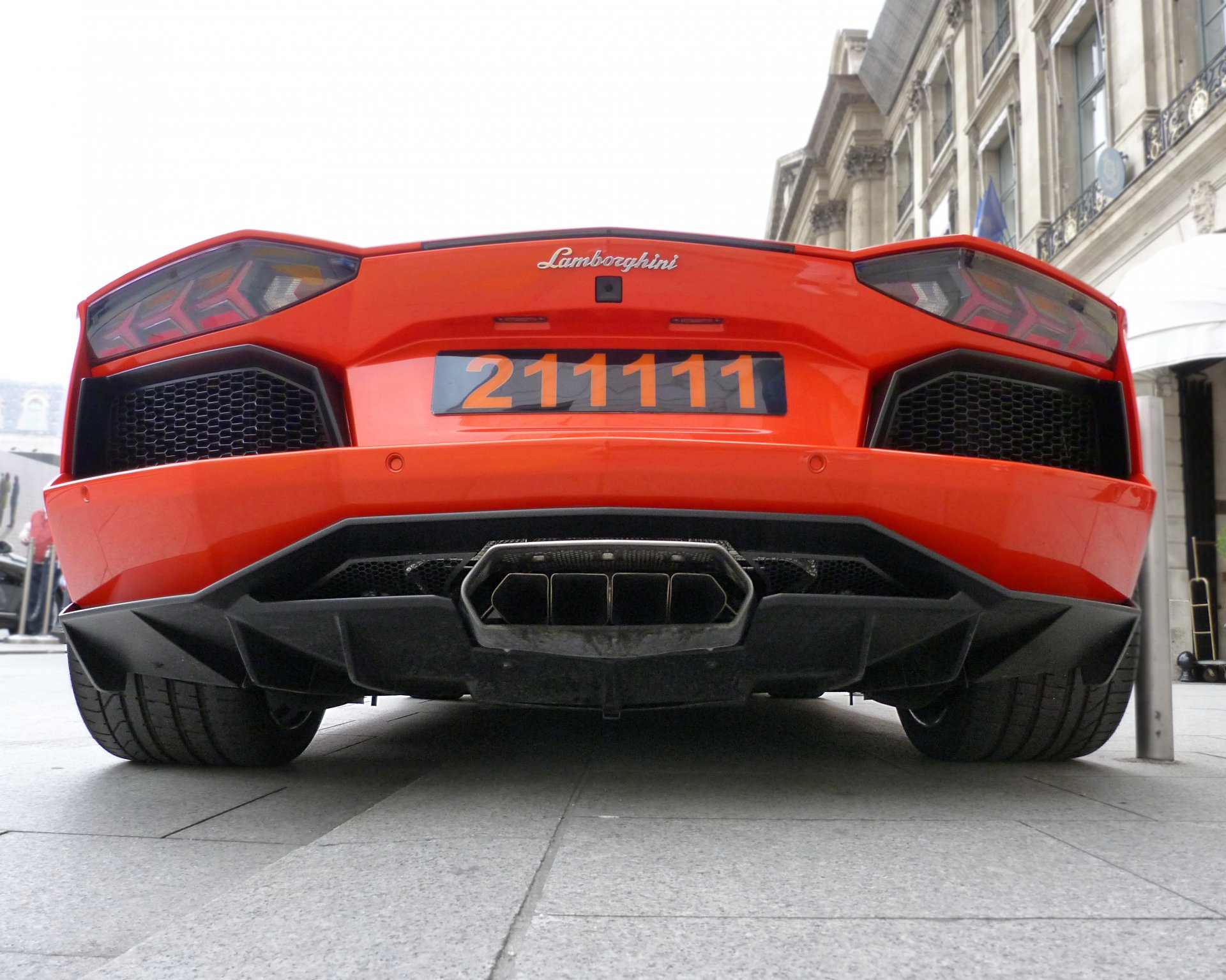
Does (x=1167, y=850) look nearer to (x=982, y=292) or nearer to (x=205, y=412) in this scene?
(x=982, y=292)

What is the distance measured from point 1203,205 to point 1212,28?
215 cm

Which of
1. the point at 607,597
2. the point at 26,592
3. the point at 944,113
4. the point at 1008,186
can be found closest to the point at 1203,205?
the point at 1008,186

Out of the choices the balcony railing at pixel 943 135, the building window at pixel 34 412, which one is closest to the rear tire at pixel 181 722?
the balcony railing at pixel 943 135

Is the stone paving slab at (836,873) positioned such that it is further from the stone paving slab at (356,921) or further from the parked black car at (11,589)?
the parked black car at (11,589)

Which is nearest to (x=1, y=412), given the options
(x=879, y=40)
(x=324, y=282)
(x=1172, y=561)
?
(x=879, y=40)

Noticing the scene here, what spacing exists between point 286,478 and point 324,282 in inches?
17.2

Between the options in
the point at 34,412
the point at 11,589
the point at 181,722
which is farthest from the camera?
the point at 34,412

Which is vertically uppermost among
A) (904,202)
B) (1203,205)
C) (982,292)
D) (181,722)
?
(904,202)

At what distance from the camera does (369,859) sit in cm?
153

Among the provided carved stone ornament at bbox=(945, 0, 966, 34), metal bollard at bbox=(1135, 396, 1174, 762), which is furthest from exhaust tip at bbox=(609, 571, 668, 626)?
carved stone ornament at bbox=(945, 0, 966, 34)

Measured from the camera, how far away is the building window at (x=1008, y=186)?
17.0 meters

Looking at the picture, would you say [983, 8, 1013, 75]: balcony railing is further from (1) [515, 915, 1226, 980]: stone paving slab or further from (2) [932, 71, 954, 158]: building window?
(1) [515, 915, 1226, 980]: stone paving slab

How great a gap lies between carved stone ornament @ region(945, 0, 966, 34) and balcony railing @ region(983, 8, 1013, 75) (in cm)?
139

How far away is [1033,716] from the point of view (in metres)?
2.40
